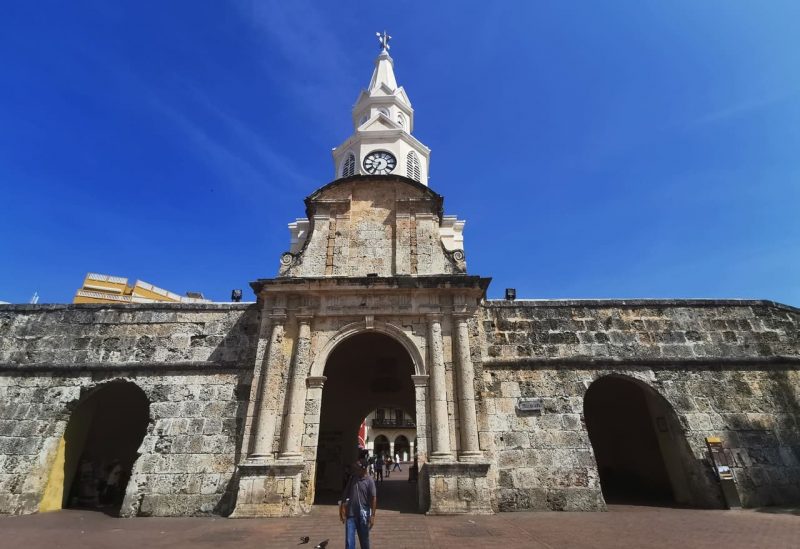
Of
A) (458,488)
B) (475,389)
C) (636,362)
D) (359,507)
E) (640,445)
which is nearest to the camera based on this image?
(359,507)

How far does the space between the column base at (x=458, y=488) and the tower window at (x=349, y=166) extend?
15049mm

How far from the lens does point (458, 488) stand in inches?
340

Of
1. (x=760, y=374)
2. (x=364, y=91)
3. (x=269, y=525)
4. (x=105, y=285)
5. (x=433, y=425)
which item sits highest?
(x=364, y=91)

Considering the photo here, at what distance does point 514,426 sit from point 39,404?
39.9ft

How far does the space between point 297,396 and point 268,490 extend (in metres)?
2.02

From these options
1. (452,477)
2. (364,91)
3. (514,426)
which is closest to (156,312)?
(452,477)

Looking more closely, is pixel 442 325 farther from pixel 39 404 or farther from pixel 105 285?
pixel 105 285

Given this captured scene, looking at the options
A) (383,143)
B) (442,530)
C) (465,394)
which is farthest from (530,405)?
(383,143)

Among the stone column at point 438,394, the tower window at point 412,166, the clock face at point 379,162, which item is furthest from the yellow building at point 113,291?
the stone column at point 438,394

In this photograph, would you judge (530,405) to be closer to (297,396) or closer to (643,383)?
(643,383)

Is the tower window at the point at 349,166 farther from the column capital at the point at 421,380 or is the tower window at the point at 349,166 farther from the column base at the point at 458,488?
the column base at the point at 458,488

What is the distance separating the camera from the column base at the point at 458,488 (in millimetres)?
8477

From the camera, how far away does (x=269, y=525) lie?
7730 mm

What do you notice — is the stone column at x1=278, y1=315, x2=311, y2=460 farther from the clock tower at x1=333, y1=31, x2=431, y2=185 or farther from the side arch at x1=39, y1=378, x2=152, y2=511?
the clock tower at x1=333, y1=31, x2=431, y2=185
